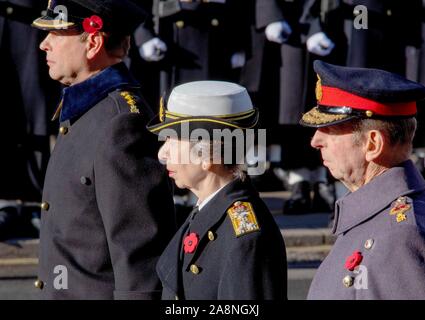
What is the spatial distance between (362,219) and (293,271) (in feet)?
15.0

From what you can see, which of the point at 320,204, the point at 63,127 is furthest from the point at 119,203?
the point at 320,204

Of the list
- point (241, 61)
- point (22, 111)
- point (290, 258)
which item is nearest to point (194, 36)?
point (241, 61)

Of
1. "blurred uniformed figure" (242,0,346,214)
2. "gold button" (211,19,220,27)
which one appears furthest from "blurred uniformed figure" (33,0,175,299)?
"blurred uniformed figure" (242,0,346,214)

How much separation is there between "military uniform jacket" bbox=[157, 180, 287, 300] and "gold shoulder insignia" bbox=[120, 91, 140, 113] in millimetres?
564

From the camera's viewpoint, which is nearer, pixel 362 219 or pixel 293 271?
pixel 362 219

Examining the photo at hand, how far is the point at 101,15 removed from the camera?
496 cm

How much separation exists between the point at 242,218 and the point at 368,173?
0.44 m

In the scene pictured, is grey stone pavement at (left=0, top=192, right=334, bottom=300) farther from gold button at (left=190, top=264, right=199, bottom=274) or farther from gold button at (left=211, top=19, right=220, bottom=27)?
gold button at (left=190, top=264, right=199, bottom=274)

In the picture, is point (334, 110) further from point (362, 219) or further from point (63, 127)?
point (63, 127)

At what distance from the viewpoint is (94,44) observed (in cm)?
494

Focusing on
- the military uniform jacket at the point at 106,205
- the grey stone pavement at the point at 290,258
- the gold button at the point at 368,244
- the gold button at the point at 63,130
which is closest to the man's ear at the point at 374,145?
the gold button at the point at 368,244

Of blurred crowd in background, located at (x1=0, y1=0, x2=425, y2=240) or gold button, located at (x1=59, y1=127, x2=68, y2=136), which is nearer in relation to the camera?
gold button, located at (x1=59, y1=127, x2=68, y2=136)

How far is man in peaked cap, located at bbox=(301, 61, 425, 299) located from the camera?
3.88m

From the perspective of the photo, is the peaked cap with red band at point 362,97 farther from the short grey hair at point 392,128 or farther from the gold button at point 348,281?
the gold button at point 348,281
